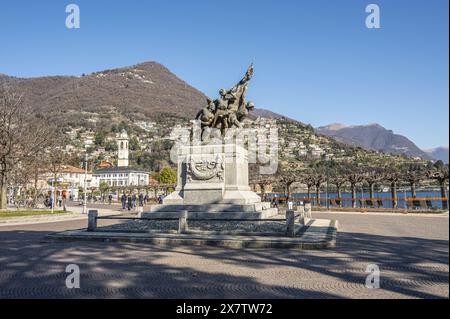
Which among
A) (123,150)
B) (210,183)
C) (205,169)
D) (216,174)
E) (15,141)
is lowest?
(210,183)

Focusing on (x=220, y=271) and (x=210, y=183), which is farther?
(x=210, y=183)

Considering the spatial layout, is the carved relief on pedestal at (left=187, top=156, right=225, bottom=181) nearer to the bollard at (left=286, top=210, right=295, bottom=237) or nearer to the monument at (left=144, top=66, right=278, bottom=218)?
the monument at (left=144, top=66, right=278, bottom=218)

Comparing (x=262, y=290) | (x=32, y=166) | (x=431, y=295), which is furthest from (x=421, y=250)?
(x=32, y=166)

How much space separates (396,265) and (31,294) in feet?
25.0

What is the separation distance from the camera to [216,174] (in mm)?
19453

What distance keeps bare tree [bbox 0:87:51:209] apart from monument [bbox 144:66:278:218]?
43.1 feet

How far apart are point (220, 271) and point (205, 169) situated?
11.4 m

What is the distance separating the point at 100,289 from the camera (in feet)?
22.7

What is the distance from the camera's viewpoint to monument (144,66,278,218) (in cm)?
1869

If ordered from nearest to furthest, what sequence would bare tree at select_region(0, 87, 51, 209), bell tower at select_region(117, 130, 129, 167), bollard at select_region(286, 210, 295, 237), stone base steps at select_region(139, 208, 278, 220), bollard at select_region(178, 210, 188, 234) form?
bollard at select_region(286, 210, 295, 237), bollard at select_region(178, 210, 188, 234), stone base steps at select_region(139, 208, 278, 220), bare tree at select_region(0, 87, 51, 209), bell tower at select_region(117, 130, 129, 167)

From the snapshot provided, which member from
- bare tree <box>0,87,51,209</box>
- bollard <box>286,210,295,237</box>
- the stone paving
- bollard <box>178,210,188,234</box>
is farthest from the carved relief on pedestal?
bare tree <box>0,87,51,209</box>

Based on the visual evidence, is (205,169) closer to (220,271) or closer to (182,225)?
(182,225)

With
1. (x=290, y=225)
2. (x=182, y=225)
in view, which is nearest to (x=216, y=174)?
(x=182, y=225)
